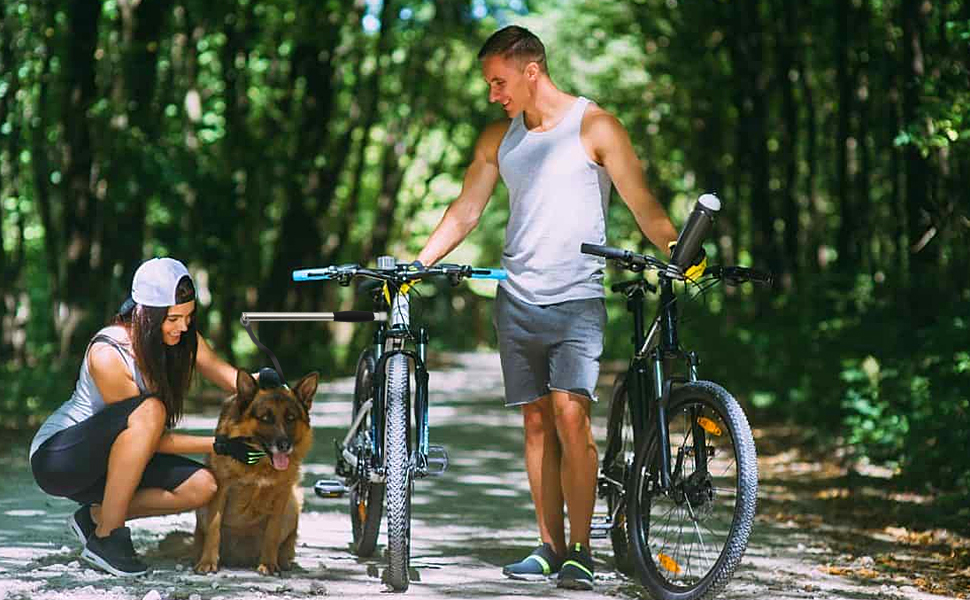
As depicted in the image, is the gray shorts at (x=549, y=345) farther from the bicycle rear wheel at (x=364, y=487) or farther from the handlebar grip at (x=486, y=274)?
the bicycle rear wheel at (x=364, y=487)

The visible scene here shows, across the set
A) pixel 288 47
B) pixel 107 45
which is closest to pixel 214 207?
pixel 107 45

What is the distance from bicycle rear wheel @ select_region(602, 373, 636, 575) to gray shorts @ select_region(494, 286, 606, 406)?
15.0 inches

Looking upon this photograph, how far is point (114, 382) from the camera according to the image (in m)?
7.14

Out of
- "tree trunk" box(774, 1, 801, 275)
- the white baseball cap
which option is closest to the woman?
the white baseball cap

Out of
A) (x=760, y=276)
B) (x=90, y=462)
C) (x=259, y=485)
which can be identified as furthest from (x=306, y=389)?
(x=760, y=276)

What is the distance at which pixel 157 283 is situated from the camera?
23.0 feet

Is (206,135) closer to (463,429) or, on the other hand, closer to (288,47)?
(288,47)

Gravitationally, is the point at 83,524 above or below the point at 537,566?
above

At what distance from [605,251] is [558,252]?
534 millimetres

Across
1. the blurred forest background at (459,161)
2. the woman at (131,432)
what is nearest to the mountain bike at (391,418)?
the woman at (131,432)

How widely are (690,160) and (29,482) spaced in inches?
898

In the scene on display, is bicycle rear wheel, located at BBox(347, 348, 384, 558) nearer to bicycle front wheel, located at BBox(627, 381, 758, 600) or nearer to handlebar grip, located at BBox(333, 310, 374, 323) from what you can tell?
handlebar grip, located at BBox(333, 310, 374, 323)

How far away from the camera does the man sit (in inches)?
285

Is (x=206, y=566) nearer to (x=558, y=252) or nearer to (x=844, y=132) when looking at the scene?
(x=558, y=252)
